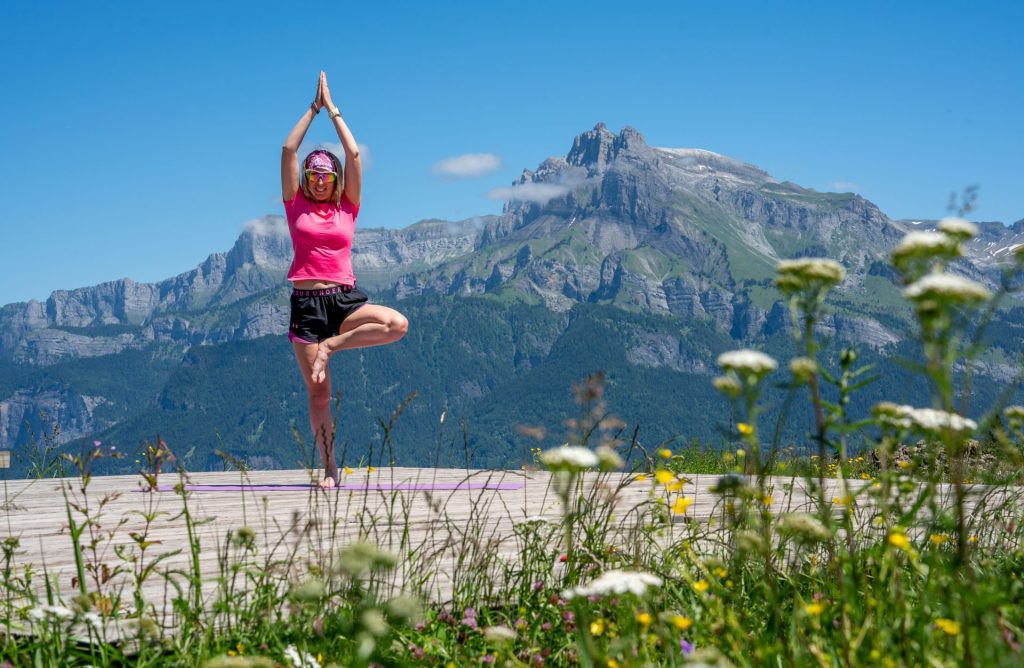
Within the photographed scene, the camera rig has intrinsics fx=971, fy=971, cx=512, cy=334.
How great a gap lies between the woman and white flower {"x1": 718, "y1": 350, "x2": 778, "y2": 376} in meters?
5.76

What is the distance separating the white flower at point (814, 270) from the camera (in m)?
1.99

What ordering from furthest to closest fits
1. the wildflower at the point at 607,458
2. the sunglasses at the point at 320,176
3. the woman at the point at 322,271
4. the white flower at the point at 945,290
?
the sunglasses at the point at 320,176 < the woman at the point at 322,271 < the wildflower at the point at 607,458 < the white flower at the point at 945,290

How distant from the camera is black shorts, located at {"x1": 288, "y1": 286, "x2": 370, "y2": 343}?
7645 millimetres

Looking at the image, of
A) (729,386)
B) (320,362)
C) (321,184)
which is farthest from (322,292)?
(729,386)

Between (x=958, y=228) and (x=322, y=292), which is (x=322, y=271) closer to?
(x=322, y=292)

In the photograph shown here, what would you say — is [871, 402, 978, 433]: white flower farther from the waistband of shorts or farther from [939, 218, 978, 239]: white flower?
the waistband of shorts

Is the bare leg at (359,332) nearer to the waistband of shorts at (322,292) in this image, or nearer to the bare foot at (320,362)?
the bare foot at (320,362)

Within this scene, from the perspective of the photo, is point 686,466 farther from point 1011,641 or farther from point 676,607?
point 1011,641

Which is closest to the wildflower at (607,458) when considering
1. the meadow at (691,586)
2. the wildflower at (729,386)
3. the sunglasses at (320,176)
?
the meadow at (691,586)

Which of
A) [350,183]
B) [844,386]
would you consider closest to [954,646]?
[844,386]

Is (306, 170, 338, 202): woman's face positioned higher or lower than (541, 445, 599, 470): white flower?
higher

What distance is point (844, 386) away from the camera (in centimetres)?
206

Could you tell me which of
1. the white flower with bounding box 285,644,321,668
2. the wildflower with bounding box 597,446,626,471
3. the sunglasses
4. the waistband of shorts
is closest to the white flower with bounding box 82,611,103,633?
the white flower with bounding box 285,644,321,668

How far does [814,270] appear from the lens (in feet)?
6.64
